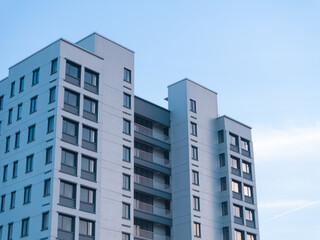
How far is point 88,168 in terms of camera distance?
63.9m

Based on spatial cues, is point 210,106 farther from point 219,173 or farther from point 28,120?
point 28,120

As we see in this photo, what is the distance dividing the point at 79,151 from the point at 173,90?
2386 centimetres

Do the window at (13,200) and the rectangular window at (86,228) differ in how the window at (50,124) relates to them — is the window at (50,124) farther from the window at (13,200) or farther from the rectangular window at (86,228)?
the rectangular window at (86,228)

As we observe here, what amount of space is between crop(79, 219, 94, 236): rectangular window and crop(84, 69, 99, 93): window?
14.6 metres

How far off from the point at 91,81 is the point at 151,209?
18.7m

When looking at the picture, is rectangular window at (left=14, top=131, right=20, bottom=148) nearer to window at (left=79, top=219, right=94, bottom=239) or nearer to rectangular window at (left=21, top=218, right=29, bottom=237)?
rectangular window at (left=21, top=218, right=29, bottom=237)

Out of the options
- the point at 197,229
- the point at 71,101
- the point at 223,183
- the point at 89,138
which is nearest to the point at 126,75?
the point at 71,101

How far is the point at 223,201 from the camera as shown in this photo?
8012cm

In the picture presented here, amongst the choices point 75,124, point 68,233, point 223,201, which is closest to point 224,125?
point 223,201

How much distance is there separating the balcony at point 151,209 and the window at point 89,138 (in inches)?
460

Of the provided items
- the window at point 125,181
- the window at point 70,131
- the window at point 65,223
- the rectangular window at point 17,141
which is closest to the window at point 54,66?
the window at point 70,131

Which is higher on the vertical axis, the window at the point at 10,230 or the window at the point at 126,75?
the window at the point at 126,75

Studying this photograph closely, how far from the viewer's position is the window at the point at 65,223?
193 feet

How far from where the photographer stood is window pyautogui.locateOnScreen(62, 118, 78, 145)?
62.3 m
